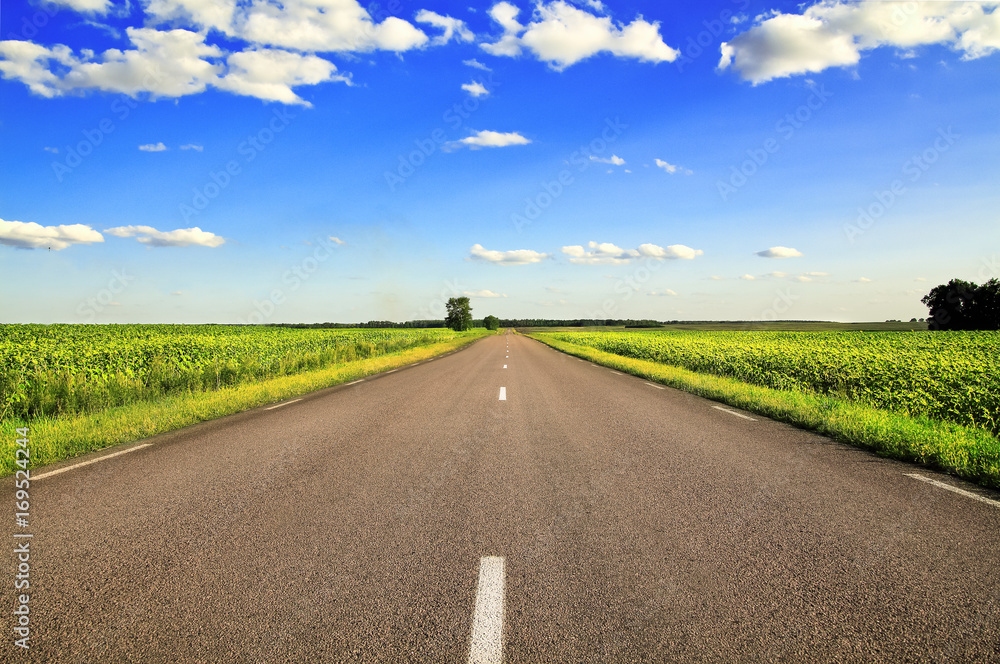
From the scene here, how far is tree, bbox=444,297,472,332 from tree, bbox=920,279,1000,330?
9064 cm

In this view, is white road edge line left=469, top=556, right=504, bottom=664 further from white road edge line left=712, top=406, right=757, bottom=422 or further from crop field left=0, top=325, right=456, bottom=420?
crop field left=0, top=325, right=456, bottom=420

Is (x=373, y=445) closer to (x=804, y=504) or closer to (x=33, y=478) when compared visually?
(x=33, y=478)

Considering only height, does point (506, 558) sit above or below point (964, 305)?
below

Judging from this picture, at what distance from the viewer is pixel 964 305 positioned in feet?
223

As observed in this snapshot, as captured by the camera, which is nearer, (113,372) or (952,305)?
(113,372)

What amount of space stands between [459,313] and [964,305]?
9561 cm

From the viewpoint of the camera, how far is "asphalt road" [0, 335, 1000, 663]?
2.42 m

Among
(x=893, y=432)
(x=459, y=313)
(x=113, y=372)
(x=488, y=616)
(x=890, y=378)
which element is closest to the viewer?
(x=488, y=616)

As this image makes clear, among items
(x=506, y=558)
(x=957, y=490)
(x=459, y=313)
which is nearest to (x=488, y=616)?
(x=506, y=558)

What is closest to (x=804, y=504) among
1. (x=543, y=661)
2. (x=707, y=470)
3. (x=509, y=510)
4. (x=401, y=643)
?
(x=707, y=470)

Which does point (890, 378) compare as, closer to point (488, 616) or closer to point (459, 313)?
point (488, 616)

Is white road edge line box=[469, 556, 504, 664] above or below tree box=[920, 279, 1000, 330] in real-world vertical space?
below

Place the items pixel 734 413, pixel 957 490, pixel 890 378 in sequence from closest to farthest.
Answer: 1. pixel 957 490
2. pixel 734 413
3. pixel 890 378

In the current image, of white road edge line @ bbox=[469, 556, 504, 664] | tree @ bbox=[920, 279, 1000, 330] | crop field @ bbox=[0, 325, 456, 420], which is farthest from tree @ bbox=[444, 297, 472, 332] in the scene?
white road edge line @ bbox=[469, 556, 504, 664]
